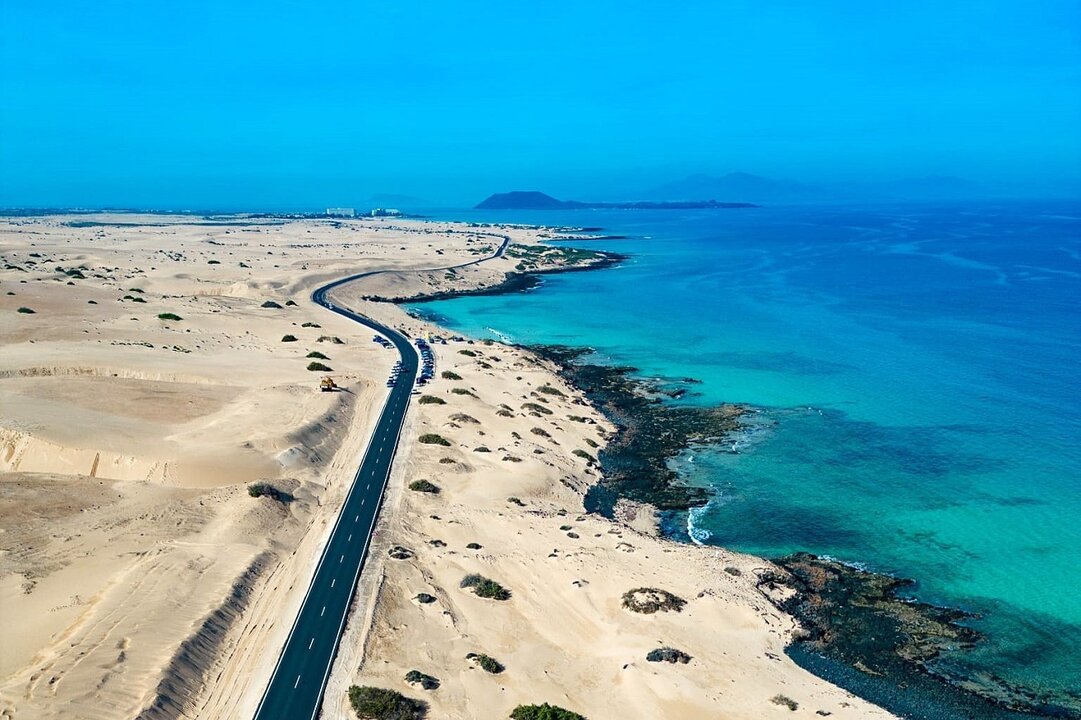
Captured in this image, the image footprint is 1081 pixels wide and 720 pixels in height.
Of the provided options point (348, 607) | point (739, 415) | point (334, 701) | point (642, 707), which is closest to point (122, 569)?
point (348, 607)

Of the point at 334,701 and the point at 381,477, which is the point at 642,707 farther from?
the point at 381,477

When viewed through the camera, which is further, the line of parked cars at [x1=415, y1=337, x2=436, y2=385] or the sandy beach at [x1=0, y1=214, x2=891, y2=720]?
the line of parked cars at [x1=415, y1=337, x2=436, y2=385]

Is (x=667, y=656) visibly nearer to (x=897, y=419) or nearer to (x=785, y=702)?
(x=785, y=702)

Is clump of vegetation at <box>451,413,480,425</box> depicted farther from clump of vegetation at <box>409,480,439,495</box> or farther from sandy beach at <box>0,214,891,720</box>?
clump of vegetation at <box>409,480,439,495</box>

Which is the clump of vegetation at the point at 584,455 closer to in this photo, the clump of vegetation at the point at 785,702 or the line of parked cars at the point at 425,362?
the line of parked cars at the point at 425,362

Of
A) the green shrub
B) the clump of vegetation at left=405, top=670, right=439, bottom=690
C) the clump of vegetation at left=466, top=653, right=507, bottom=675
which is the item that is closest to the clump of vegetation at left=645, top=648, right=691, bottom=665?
the clump of vegetation at left=466, top=653, right=507, bottom=675

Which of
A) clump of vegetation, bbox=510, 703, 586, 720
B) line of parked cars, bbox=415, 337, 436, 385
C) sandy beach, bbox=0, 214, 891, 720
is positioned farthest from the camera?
line of parked cars, bbox=415, 337, 436, 385
